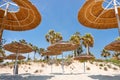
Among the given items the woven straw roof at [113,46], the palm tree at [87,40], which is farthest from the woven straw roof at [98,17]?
the palm tree at [87,40]

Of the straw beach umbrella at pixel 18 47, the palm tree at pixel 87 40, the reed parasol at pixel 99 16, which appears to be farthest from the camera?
the palm tree at pixel 87 40

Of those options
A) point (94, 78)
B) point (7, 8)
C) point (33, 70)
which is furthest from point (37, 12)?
point (33, 70)

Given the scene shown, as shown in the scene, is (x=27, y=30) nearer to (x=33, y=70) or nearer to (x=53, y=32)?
(x=33, y=70)

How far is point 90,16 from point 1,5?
602cm

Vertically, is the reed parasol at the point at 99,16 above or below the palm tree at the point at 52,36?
below

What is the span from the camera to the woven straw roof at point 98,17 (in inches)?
532

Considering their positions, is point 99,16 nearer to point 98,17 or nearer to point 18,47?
point 98,17

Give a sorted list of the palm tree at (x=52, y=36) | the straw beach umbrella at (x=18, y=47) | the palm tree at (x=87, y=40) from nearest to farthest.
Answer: the straw beach umbrella at (x=18, y=47) → the palm tree at (x=87, y=40) → the palm tree at (x=52, y=36)

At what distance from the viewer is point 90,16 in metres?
14.2

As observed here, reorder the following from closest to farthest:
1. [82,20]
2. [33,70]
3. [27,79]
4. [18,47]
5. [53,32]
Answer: [27,79], [82,20], [18,47], [33,70], [53,32]

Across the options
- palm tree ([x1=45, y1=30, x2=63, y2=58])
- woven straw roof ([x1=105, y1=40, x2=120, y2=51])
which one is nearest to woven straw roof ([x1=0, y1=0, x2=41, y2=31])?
woven straw roof ([x1=105, y1=40, x2=120, y2=51])

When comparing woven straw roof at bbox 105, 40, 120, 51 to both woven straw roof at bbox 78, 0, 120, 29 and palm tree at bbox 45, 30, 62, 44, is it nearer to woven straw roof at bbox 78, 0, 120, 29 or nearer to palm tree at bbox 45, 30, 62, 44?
woven straw roof at bbox 78, 0, 120, 29

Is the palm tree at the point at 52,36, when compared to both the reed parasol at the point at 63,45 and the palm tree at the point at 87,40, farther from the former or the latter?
the reed parasol at the point at 63,45

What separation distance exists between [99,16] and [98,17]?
12cm
